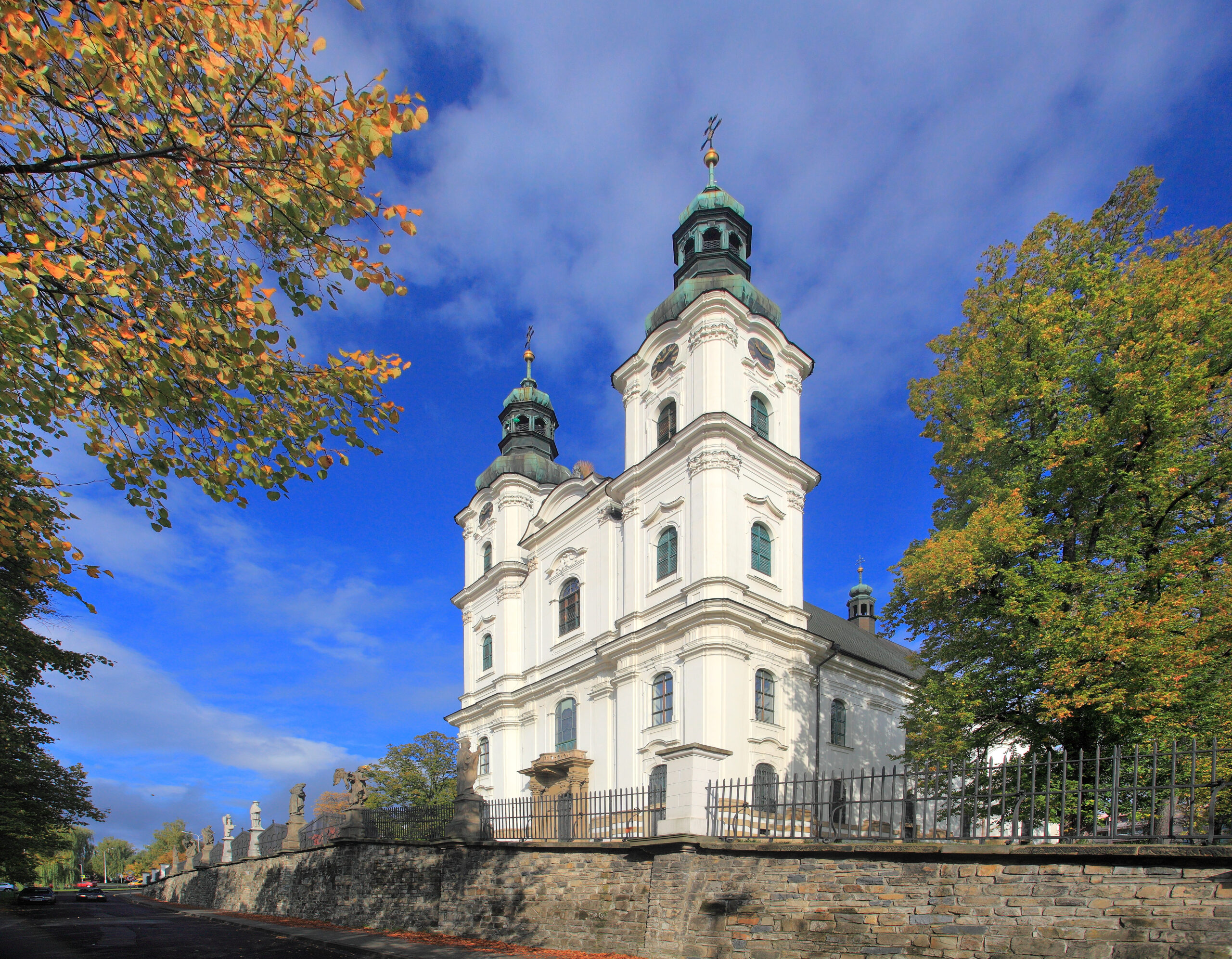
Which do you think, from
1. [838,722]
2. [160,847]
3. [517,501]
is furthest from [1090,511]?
[160,847]

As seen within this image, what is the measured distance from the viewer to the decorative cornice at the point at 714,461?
71.7ft

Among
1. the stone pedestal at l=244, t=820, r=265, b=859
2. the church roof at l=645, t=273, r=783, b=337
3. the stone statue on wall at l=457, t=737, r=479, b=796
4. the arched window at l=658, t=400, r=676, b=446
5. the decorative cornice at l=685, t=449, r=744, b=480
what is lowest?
the stone pedestal at l=244, t=820, r=265, b=859

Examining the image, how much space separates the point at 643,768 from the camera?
2095 centimetres

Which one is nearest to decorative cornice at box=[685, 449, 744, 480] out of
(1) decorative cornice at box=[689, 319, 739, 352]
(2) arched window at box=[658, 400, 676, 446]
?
(2) arched window at box=[658, 400, 676, 446]

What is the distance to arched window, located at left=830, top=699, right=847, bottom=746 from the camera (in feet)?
77.4

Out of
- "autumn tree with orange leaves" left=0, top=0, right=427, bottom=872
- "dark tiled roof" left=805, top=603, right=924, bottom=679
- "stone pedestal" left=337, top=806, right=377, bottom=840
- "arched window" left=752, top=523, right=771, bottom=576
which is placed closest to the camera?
"autumn tree with orange leaves" left=0, top=0, right=427, bottom=872

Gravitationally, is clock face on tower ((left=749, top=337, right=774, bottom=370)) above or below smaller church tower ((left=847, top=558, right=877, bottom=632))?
above

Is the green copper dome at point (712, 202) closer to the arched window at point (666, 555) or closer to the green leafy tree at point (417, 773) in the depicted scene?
the arched window at point (666, 555)

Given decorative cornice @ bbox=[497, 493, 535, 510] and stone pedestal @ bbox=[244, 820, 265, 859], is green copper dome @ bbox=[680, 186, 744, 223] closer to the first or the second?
decorative cornice @ bbox=[497, 493, 535, 510]

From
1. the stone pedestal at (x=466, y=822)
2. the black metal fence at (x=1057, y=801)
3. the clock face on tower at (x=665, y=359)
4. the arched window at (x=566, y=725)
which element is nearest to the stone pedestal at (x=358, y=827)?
the stone pedestal at (x=466, y=822)

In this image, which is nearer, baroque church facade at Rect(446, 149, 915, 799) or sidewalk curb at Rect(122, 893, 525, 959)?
sidewalk curb at Rect(122, 893, 525, 959)

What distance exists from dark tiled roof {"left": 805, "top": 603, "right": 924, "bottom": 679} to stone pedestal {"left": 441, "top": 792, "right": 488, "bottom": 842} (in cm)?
1446

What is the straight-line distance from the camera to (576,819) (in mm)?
19141

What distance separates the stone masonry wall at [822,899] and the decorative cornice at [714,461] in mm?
11421
